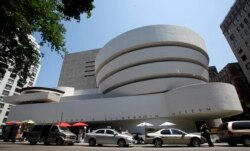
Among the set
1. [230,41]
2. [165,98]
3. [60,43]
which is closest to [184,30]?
[165,98]

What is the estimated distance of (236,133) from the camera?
13688 mm

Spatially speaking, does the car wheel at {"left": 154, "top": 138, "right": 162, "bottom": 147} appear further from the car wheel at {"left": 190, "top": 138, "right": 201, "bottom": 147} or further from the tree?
the tree

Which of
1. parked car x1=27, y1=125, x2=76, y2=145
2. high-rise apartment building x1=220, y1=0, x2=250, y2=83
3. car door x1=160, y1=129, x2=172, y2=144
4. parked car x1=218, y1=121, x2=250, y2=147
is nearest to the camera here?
parked car x1=218, y1=121, x2=250, y2=147

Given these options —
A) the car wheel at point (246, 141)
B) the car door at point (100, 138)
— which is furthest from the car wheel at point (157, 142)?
the car wheel at point (246, 141)

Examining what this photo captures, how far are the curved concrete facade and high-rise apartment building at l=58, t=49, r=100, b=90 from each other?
1960 inches

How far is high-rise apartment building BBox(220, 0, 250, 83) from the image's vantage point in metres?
49.3

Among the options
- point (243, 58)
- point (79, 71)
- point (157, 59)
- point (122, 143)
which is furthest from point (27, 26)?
point (79, 71)

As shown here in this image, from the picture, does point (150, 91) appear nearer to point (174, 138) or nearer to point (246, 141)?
point (174, 138)

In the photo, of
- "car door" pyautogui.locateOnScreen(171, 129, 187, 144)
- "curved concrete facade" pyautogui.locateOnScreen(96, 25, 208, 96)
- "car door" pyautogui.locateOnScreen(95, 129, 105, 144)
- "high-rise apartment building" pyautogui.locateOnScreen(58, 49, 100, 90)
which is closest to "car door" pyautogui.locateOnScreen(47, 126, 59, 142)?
"car door" pyautogui.locateOnScreen(95, 129, 105, 144)

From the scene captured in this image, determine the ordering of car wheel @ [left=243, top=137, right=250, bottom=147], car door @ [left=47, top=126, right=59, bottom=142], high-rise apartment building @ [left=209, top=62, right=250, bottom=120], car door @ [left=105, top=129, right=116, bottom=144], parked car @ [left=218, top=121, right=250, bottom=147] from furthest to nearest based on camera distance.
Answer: high-rise apartment building @ [left=209, top=62, right=250, bottom=120]
car door @ [left=47, top=126, right=59, bottom=142]
car door @ [left=105, top=129, right=116, bottom=144]
parked car @ [left=218, top=121, right=250, bottom=147]
car wheel @ [left=243, top=137, right=250, bottom=147]

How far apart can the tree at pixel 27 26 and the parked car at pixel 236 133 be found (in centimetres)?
1340

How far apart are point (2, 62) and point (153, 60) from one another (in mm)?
30365

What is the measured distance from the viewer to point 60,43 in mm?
13273

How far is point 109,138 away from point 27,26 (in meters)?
10.2
